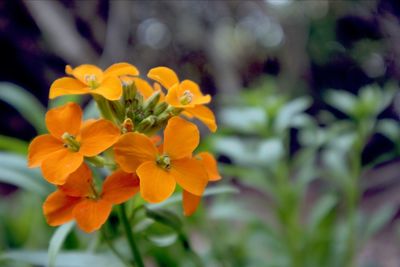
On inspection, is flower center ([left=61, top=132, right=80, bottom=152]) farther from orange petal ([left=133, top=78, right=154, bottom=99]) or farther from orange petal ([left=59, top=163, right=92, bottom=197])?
orange petal ([left=133, top=78, right=154, bottom=99])

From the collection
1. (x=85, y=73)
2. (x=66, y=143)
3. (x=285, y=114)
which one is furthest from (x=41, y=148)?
(x=285, y=114)

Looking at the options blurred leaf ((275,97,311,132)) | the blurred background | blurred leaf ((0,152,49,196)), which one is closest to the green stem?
blurred leaf ((0,152,49,196))

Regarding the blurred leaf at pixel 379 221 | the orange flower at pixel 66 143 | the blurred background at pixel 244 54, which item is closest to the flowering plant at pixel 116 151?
the orange flower at pixel 66 143

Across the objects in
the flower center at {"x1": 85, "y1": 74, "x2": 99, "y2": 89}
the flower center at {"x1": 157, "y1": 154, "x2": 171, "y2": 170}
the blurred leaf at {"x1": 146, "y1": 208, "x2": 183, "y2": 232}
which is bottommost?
the blurred leaf at {"x1": 146, "y1": 208, "x2": 183, "y2": 232}

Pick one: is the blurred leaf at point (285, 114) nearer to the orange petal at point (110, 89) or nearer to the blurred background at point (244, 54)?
the blurred background at point (244, 54)

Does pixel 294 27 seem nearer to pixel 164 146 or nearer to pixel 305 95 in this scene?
pixel 305 95

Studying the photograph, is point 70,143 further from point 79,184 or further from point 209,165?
point 209,165

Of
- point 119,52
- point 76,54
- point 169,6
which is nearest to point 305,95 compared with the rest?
point 169,6
